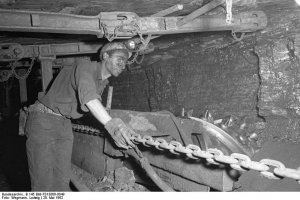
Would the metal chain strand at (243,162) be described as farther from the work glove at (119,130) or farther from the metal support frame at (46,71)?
the metal support frame at (46,71)

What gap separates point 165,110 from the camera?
156 inches

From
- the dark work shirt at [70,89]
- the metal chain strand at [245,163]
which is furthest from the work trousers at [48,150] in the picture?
the metal chain strand at [245,163]

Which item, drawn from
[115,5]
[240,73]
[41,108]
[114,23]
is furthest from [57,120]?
[240,73]

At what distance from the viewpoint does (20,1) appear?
3168 millimetres

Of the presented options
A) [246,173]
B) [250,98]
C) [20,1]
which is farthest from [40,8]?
[250,98]

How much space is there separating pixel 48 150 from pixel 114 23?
1.78 m

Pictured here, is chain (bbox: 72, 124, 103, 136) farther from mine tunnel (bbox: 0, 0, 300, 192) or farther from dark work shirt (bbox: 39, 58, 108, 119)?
dark work shirt (bbox: 39, 58, 108, 119)

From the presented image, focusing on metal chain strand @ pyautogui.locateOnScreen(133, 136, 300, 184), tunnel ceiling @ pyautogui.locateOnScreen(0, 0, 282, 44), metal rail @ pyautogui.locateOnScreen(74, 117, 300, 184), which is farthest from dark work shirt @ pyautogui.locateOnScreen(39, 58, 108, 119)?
metal chain strand @ pyautogui.locateOnScreen(133, 136, 300, 184)

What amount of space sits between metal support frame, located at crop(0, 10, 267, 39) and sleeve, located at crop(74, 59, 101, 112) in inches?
21.9

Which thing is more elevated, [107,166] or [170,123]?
[170,123]

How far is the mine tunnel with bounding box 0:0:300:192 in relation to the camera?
2.79 metres

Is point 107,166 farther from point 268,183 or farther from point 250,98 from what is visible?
point 250,98

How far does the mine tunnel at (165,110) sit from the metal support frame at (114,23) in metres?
0.01

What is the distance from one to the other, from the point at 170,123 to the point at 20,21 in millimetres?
2067
